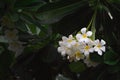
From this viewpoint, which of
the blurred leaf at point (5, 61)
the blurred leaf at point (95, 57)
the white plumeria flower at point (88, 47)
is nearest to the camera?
the white plumeria flower at point (88, 47)

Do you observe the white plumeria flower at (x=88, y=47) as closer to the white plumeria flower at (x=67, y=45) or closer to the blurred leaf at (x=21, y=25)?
the white plumeria flower at (x=67, y=45)

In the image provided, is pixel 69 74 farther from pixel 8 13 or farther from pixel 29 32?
pixel 8 13

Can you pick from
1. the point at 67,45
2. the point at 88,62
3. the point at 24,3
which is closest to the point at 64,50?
the point at 67,45

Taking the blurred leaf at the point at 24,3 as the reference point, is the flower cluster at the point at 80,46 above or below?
below

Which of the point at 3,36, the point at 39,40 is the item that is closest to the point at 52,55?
the point at 39,40

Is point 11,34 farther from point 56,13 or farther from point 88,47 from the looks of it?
point 88,47

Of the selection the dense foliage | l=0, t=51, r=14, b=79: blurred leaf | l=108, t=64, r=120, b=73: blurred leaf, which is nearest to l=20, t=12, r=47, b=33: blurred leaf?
the dense foliage

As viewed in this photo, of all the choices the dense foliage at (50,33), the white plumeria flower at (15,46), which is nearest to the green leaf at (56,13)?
the dense foliage at (50,33)
